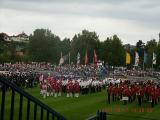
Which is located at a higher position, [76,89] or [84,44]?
[84,44]

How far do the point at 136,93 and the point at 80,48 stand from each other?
76.9m

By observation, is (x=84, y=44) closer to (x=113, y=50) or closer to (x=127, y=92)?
(x=113, y=50)

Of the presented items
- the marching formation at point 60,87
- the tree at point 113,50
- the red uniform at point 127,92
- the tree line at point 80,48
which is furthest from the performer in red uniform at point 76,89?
the tree at point 113,50

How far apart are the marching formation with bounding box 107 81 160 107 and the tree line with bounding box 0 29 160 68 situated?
58739mm

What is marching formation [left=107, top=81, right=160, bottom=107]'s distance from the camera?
3334cm

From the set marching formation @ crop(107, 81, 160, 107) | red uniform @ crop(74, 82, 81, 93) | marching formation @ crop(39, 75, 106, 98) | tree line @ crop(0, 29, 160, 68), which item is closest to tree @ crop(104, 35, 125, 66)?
tree line @ crop(0, 29, 160, 68)

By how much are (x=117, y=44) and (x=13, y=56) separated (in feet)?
80.1

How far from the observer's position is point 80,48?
365ft

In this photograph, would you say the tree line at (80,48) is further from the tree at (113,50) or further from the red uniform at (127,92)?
the red uniform at (127,92)

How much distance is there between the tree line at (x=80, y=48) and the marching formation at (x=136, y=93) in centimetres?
5874

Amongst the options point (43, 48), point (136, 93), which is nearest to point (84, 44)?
point (43, 48)

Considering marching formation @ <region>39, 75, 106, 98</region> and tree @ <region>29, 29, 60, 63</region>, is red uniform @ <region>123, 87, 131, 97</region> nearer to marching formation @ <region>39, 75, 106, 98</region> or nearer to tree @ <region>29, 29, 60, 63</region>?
marching formation @ <region>39, 75, 106, 98</region>

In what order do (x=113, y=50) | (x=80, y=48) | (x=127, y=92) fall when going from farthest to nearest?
(x=80, y=48), (x=113, y=50), (x=127, y=92)

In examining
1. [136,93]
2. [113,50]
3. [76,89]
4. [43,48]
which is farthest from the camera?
[43,48]
